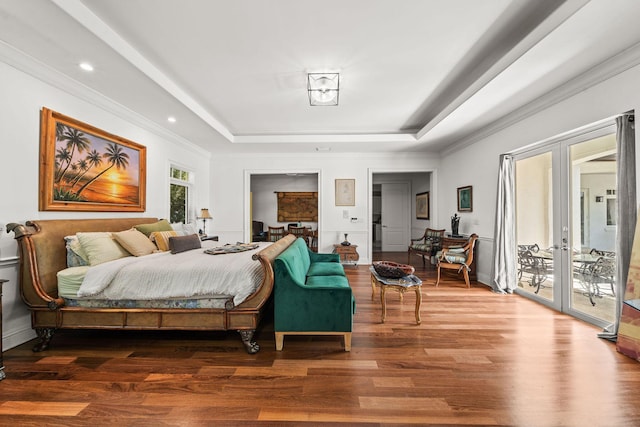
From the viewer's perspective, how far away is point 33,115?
257cm

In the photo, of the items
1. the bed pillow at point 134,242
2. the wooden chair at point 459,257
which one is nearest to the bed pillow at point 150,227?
the bed pillow at point 134,242

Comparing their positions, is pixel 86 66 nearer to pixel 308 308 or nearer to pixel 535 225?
pixel 308 308

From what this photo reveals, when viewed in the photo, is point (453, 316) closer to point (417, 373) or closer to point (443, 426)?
point (417, 373)

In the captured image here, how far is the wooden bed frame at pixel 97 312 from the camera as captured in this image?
7.77 ft

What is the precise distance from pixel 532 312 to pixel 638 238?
4.61 feet

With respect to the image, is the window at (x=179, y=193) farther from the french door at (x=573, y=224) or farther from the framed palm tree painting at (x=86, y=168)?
the french door at (x=573, y=224)

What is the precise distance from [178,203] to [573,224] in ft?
19.9

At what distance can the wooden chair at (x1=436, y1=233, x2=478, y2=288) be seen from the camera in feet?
14.6

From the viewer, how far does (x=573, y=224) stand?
10.4ft

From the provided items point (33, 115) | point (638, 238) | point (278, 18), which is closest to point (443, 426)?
point (638, 238)

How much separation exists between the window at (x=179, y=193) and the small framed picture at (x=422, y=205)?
19.0 ft

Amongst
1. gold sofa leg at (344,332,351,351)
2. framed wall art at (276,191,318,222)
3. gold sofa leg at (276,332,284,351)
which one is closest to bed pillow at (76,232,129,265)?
gold sofa leg at (276,332,284,351)

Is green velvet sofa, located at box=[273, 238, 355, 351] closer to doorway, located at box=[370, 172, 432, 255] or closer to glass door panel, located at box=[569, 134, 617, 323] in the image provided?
glass door panel, located at box=[569, 134, 617, 323]

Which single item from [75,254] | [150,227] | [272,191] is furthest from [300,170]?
[75,254]
